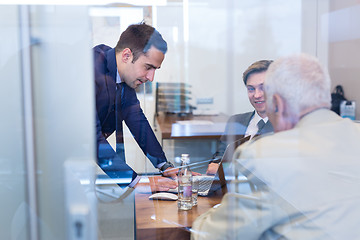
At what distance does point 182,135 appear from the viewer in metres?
1.78

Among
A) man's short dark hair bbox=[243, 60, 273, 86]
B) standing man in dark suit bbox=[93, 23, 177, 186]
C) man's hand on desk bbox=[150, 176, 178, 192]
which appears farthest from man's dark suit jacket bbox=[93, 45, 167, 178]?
man's short dark hair bbox=[243, 60, 273, 86]

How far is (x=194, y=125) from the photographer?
185 cm

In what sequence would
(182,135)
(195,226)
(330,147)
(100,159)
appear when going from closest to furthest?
(330,147) → (195,226) → (100,159) → (182,135)

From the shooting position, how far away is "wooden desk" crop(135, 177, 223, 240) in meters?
1.30

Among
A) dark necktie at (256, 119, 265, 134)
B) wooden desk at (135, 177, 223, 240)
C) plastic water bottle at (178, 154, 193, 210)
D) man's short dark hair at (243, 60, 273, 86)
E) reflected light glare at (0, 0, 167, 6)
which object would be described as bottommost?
wooden desk at (135, 177, 223, 240)

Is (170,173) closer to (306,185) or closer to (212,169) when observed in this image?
(212,169)

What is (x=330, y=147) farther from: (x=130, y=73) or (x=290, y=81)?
(x=130, y=73)

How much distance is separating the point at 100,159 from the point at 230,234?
1.80ft

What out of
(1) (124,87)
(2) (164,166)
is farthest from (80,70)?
(2) (164,166)

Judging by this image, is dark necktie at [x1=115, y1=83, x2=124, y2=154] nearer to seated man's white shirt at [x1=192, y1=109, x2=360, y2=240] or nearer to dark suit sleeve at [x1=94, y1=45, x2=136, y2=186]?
dark suit sleeve at [x1=94, y1=45, x2=136, y2=186]

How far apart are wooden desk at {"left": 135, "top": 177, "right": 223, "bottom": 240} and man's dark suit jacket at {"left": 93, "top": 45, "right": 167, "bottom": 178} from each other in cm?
16

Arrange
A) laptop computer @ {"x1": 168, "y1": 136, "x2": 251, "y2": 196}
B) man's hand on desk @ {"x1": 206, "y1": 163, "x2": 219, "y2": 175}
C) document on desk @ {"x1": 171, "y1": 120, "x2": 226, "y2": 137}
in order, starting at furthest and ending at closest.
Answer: document on desk @ {"x1": 171, "y1": 120, "x2": 226, "y2": 137}
man's hand on desk @ {"x1": 206, "y1": 163, "x2": 219, "y2": 175}
laptop computer @ {"x1": 168, "y1": 136, "x2": 251, "y2": 196}

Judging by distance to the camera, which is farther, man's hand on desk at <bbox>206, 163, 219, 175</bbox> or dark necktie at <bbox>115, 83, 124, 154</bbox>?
man's hand on desk at <bbox>206, 163, 219, 175</bbox>

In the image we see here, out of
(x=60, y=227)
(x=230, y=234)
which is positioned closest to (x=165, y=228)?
(x=230, y=234)
